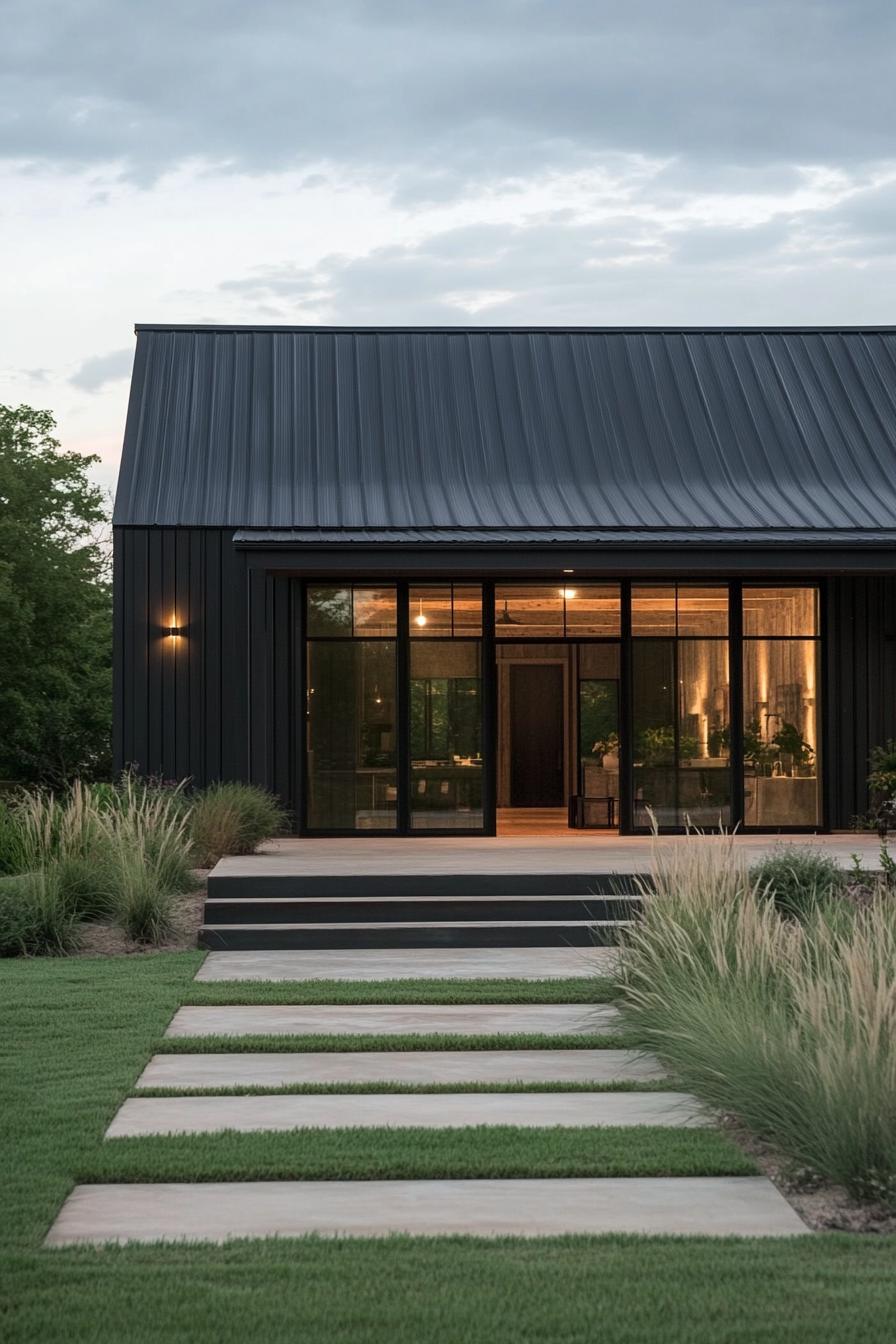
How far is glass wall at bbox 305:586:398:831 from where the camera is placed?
1505 cm

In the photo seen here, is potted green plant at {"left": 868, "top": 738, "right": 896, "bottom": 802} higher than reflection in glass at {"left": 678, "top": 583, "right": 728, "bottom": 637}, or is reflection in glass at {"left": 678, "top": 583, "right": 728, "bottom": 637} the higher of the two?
reflection in glass at {"left": 678, "top": 583, "right": 728, "bottom": 637}

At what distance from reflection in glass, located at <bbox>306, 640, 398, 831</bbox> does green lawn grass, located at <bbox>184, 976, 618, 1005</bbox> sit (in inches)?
253

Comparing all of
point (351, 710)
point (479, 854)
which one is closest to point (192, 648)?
point (351, 710)

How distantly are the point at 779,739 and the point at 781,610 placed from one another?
1.35 meters

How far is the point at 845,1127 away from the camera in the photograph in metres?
4.68

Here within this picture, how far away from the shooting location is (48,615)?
3456 cm

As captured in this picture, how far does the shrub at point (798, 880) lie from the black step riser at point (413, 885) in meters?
1.40

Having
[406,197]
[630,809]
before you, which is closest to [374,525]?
[630,809]

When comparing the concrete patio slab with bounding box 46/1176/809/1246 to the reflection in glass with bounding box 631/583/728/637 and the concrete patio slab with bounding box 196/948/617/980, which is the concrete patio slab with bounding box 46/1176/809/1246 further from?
the reflection in glass with bounding box 631/583/728/637

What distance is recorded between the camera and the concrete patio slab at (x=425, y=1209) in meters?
4.33

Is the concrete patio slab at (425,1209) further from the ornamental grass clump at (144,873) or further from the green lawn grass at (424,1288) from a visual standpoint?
the ornamental grass clump at (144,873)

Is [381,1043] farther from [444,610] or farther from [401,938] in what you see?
[444,610]

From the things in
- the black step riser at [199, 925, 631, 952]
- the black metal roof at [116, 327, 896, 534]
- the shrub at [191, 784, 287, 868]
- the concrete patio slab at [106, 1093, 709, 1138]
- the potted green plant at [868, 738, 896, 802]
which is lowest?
the concrete patio slab at [106, 1093, 709, 1138]

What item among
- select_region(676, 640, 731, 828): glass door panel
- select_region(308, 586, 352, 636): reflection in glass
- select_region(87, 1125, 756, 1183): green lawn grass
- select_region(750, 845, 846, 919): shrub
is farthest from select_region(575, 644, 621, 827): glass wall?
select_region(87, 1125, 756, 1183): green lawn grass
